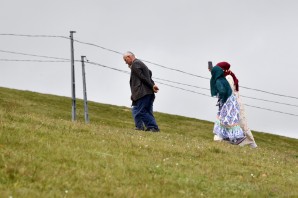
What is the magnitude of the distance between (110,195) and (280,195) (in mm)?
3810

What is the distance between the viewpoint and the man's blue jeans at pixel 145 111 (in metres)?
20.2

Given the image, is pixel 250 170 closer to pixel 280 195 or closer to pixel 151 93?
pixel 280 195

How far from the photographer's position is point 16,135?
502 inches

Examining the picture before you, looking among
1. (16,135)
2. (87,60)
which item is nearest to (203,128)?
(87,60)

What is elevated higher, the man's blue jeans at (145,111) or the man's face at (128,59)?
the man's face at (128,59)

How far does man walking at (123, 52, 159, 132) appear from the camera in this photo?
790 inches

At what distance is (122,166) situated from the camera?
11.4 metres

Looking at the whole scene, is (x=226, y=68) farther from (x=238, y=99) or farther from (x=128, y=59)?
(x=128, y=59)

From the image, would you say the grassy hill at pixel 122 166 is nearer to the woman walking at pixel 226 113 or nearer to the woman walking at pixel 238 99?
the woman walking at pixel 226 113

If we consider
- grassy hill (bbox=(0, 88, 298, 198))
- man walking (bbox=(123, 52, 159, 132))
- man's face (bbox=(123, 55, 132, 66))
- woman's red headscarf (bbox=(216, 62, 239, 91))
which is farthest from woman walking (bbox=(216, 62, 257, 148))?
man's face (bbox=(123, 55, 132, 66))

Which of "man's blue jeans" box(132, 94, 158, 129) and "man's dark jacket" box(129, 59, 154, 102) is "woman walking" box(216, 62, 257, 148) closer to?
"man's dark jacket" box(129, 59, 154, 102)

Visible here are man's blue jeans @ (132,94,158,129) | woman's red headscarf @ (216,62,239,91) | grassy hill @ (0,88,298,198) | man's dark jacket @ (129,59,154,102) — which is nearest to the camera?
grassy hill @ (0,88,298,198)

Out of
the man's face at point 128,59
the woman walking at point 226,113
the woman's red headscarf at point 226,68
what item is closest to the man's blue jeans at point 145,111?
the man's face at point 128,59

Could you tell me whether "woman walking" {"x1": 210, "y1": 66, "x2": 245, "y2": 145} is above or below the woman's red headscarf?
below
